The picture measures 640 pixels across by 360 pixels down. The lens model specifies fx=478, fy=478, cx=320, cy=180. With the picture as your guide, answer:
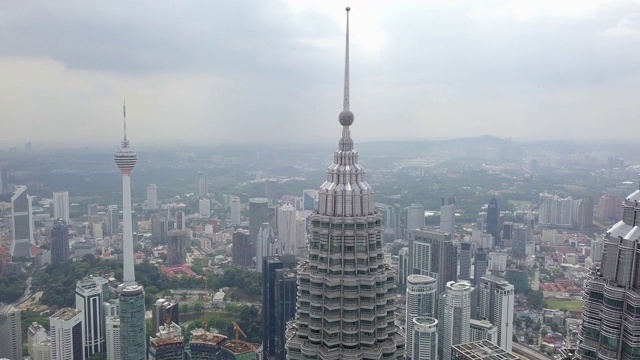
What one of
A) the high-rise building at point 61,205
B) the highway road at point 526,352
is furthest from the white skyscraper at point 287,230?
the high-rise building at point 61,205

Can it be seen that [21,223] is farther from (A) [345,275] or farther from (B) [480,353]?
(A) [345,275]

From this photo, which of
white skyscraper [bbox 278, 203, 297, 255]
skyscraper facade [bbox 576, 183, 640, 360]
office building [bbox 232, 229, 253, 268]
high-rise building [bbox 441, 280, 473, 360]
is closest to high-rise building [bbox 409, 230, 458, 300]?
high-rise building [bbox 441, 280, 473, 360]

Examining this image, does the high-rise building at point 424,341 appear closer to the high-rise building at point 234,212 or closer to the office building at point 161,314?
the office building at point 161,314

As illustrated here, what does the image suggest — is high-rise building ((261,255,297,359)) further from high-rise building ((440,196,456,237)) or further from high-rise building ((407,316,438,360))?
high-rise building ((440,196,456,237))

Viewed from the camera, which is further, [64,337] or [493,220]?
[493,220]

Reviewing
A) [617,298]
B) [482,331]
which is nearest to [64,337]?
[482,331]

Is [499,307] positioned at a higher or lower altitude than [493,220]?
lower

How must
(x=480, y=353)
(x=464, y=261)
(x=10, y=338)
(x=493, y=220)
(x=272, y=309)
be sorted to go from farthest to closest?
(x=493, y=220)
(x=464, y=261)
(x=272, y=309)
(x=10, y=338)
(x=480, y=353)
